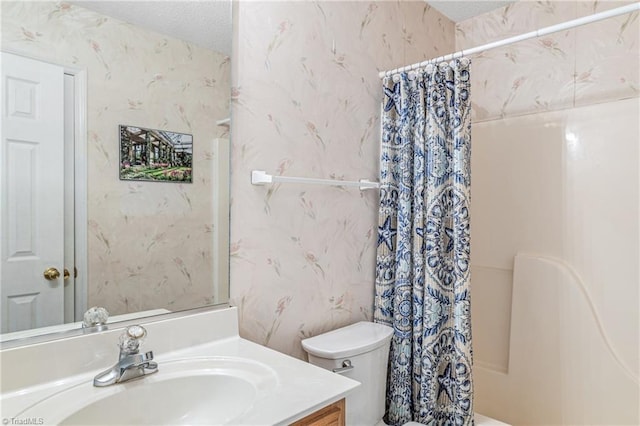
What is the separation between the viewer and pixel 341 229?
1799 mm

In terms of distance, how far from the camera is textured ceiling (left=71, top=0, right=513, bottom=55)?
1.17m

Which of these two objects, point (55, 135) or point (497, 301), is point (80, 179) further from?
point (497, 301)

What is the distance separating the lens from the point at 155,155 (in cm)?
125

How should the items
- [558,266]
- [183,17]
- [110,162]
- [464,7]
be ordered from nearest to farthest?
[110,162] → [183,17] → [558,266] → [464,7]

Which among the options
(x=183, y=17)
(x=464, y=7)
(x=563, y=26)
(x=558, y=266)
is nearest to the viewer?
(x=183, y=17)

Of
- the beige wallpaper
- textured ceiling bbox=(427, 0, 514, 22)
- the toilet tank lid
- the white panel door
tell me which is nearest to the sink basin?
the white panel door

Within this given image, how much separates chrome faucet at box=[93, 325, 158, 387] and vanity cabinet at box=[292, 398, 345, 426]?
0.40 m

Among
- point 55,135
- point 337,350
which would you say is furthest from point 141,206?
point 337,350

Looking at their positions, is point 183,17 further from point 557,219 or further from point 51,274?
point 557,219

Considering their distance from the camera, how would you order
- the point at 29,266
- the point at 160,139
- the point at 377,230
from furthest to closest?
the point at 377,230
the point at 160,139
the point at 29,266

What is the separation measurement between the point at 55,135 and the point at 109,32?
31 centimetres

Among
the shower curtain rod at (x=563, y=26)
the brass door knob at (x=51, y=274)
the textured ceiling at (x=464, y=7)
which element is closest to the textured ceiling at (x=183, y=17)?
the brass door knob at (x=51, y=274)

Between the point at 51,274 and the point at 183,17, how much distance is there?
81cm

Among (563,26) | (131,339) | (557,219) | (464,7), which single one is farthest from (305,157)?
(464,7)
